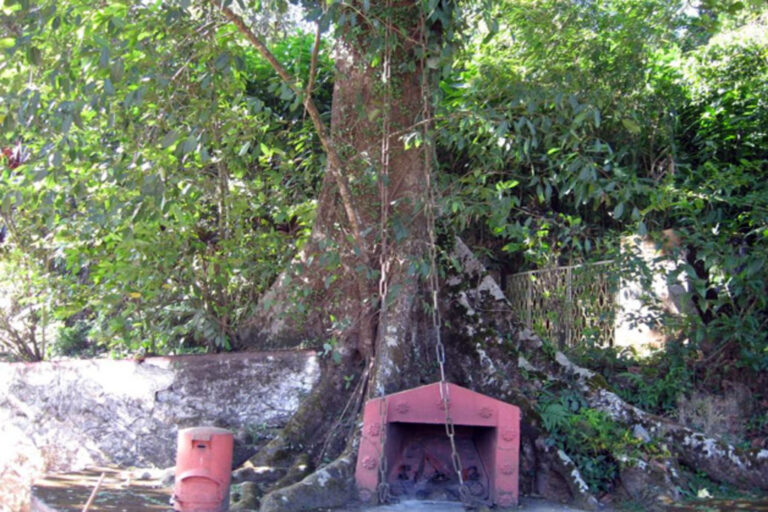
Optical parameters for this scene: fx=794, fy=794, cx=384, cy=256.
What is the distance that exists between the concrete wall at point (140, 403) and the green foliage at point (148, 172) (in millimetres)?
372

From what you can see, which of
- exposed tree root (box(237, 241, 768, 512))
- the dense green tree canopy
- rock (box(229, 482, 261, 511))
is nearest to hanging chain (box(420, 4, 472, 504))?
the dense green tree canopy

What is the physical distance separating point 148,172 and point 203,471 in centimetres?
225

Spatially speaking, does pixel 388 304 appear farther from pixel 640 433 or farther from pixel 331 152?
pixel 640 433

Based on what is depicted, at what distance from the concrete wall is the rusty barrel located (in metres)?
1.75

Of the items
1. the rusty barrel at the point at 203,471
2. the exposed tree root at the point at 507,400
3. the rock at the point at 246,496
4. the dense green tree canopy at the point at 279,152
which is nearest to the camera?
the rusty barrel at the point at 203,471

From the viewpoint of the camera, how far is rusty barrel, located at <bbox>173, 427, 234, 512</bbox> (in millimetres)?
4785

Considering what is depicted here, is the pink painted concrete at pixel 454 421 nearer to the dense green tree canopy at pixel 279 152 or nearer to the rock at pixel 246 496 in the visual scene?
the rock at pixel 246 496

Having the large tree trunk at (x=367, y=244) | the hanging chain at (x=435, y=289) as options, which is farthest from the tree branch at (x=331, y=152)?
the hanging chain at (x=435, y=289)

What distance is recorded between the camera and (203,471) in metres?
4.80

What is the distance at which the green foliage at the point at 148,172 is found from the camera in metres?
5.20

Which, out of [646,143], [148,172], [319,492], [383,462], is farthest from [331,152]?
[646,143]

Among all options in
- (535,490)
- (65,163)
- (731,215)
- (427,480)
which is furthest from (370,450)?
(731,215)

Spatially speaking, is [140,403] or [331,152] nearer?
[331,152]

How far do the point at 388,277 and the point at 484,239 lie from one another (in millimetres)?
3604
